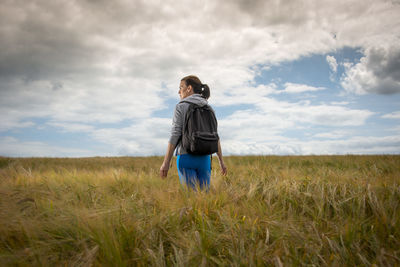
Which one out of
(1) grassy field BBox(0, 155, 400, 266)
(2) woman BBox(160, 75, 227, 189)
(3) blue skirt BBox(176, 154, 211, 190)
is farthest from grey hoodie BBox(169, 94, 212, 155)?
(1) grassy field BBox(0, 155, 400, 266)

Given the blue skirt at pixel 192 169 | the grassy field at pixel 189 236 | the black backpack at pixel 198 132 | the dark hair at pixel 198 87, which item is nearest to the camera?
the grassy field at pixel 189 236

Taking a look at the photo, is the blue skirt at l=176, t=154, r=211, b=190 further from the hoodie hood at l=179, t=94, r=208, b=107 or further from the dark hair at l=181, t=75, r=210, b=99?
the dark hair at l=181, t=75, r=210, b=99

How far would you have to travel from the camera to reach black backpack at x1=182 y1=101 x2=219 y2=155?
140 inches

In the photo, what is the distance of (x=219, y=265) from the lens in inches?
73.0

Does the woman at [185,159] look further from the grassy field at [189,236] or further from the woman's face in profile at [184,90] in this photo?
the grassy field at [189,236]

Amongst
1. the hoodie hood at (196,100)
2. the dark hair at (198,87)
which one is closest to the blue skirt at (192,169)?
the hoodie hood at (196,100)

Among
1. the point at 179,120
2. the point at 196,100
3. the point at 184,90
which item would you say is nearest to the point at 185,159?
the point at 179,120

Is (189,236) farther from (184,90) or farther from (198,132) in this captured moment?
(184,90)

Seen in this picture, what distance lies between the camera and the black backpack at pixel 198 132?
11.7 feet

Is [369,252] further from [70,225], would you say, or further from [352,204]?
[70,225]

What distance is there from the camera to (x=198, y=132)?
3.57 m

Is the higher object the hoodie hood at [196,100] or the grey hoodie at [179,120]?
the hoodie hood at [196,100]

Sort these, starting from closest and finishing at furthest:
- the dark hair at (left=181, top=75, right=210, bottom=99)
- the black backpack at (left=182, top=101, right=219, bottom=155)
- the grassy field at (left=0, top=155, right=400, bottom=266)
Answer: the grassy field at (left=0, top=155, right=400, bottom=266), the black backpack at (left=182, top=101, right=219, bottom=155), the dark hair at (left=181, top=75, right=210, bottom=99)

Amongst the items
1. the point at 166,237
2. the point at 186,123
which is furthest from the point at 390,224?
the point at 186,123
